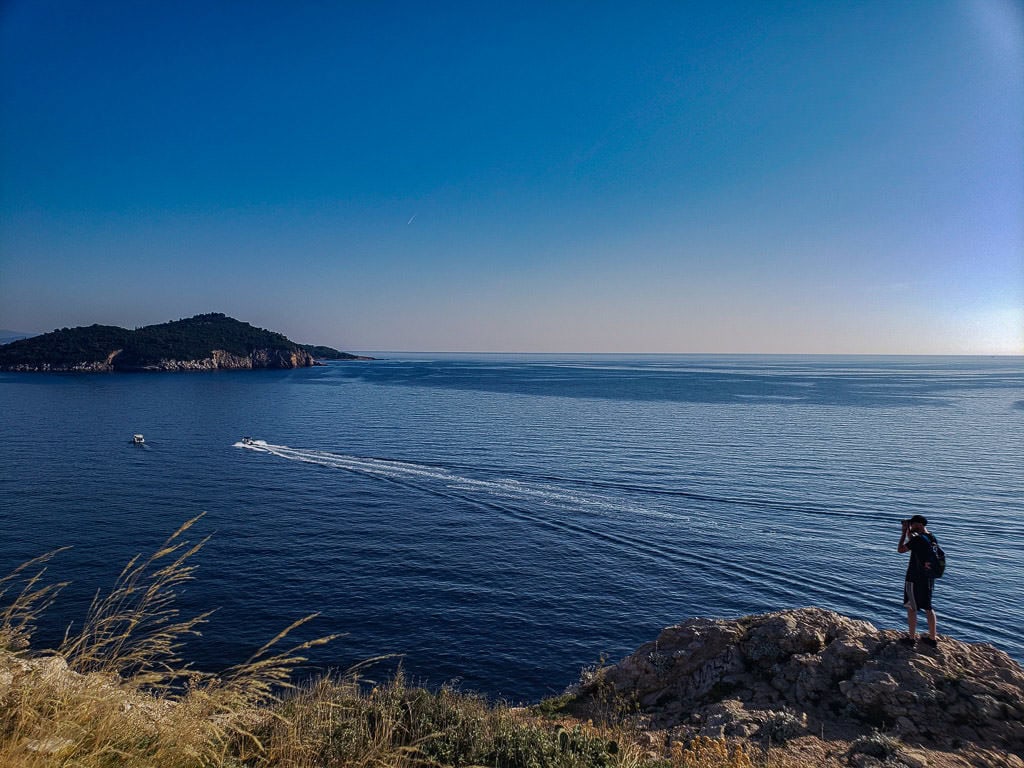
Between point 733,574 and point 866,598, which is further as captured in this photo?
point 733,574

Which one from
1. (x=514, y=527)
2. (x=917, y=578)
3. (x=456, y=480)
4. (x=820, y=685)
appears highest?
(x=917, y=578)

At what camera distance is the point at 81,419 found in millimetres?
65562

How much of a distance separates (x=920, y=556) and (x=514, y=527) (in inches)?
806

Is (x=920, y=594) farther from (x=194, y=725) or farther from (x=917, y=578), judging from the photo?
(x=194, y=725)

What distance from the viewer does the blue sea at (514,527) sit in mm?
19406

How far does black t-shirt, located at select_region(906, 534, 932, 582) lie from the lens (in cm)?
1130

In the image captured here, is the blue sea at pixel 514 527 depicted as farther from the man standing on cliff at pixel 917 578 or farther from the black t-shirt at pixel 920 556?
the black t-shirt at pixel 920 556

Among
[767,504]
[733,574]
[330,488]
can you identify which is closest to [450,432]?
[330,488]

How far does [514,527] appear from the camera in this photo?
29406 mm

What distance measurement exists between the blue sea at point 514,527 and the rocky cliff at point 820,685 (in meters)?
5.32

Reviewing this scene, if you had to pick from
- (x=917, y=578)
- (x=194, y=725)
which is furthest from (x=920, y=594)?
(x=194, y=725)

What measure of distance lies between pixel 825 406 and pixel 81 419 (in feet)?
346

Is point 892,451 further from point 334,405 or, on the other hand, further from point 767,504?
point 334,405

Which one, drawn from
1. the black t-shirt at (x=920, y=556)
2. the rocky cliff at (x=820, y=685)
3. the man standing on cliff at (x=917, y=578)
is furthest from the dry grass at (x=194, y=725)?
the black t-shirt at (x=920, y=556)
